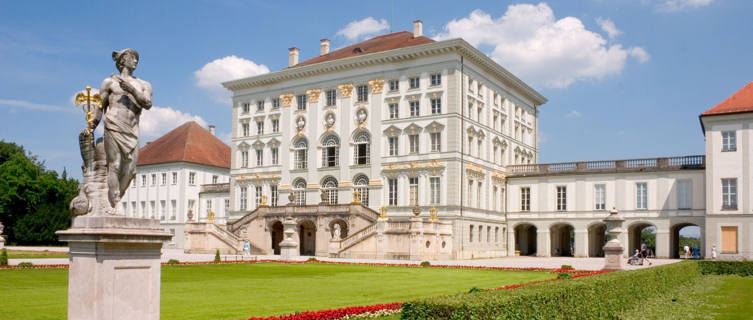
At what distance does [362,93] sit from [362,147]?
430 centimetres

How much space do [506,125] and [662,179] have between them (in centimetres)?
1388

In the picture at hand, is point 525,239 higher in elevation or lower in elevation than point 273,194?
lower

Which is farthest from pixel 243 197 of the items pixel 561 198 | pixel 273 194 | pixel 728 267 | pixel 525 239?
pixel 728 267

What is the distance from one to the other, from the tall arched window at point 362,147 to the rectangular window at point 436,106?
5.87 meters

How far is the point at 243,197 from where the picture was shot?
6328cm

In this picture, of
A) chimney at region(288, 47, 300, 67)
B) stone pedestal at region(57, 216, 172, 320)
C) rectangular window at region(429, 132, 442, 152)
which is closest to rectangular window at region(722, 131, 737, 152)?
rectangular window at region(429, 132, 442, 152)

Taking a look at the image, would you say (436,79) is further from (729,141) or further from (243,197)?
(243,197)

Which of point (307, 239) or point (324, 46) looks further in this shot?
point (324, 46)

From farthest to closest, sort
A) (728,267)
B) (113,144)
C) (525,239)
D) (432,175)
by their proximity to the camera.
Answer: (525,239), (432,175), (728,267), (113,144)

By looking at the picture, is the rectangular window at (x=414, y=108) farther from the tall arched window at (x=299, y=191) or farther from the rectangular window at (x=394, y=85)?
the tall arched window at (x=299, y=191)

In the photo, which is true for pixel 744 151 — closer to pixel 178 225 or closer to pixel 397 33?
pixel 397 33

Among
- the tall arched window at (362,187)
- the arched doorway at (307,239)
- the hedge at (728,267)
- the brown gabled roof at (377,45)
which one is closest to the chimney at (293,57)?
the brown gabled roof at (377,45)

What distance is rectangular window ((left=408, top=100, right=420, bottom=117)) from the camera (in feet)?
176

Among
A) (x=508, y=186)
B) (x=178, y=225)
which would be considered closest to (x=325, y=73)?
(x=508, y=186)
